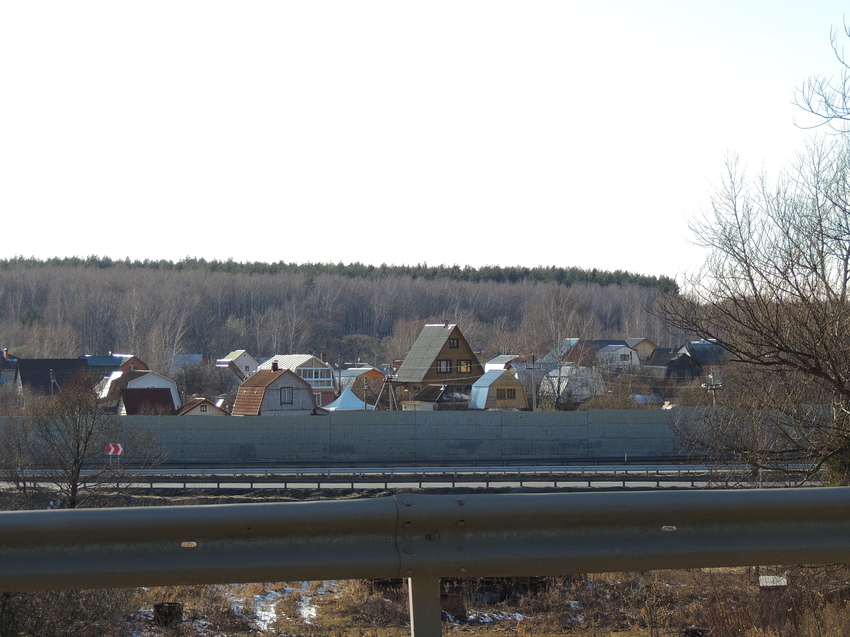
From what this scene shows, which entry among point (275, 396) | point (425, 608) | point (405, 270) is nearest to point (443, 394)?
point (275, 396)

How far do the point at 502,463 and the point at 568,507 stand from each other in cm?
3264

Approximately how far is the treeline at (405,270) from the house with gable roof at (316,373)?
261ft

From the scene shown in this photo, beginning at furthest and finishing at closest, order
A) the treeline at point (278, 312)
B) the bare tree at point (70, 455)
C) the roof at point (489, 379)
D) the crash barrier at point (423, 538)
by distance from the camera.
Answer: the treeline at point (278, 312) → the roof at point (489, 379) → the bare tree at point (70, 455) → the crash barrier at point (423, 538)

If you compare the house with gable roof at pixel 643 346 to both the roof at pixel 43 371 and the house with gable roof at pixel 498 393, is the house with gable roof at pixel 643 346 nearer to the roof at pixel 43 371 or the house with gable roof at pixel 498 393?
the house with gable roof at pixel 498 393

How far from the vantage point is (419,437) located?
1441 inches

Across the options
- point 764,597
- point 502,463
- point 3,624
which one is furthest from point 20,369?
point 764,597

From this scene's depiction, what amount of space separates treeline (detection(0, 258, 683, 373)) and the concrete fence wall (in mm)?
32140

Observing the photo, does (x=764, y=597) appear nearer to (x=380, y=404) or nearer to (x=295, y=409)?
(x=295, y=409)

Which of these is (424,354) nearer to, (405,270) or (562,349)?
(562,349)

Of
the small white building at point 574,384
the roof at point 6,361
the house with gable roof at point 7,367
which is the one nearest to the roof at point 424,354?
the small white building at point 574,384

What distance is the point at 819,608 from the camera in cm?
459

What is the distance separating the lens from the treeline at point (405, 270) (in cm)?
14588

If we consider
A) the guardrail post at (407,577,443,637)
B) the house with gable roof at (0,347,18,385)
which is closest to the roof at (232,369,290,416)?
the house with gable roof at (0,347,18,385)

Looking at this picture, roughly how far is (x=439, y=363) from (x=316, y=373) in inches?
543
